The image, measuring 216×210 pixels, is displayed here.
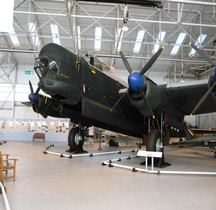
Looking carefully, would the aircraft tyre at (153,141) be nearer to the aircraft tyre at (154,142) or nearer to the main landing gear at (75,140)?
the aircraft tyre at (154,142)

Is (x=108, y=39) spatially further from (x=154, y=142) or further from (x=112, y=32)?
(x=154, y=142)

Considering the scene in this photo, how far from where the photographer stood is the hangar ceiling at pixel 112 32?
1783 cm

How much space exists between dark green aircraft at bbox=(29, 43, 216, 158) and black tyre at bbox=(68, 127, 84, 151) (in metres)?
1.32

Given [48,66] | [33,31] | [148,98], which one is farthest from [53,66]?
[33,31]

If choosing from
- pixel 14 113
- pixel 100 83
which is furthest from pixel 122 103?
pixel 14 113

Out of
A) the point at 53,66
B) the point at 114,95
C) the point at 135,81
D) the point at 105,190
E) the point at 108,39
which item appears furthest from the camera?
the point at 108,39

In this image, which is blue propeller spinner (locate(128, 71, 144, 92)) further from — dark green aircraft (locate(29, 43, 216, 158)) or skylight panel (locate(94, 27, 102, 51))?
skylight panel (locate(94, 27, 102, 51))

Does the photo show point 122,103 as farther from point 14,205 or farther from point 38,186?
point 14,205

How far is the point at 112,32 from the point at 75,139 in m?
12.7

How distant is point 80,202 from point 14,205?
1199 mm

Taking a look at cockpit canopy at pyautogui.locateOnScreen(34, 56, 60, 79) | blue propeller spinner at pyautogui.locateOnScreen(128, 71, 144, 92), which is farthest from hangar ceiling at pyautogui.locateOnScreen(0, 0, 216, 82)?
blue propeller spinner at pyautogui.locateOnScreen(128, 71, 144, 92)

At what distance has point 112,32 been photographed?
2152 centimetres

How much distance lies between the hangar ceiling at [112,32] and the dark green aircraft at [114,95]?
23.0ft

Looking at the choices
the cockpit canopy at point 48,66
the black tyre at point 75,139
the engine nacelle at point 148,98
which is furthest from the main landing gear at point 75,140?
the engine nacelle at point 148,98
